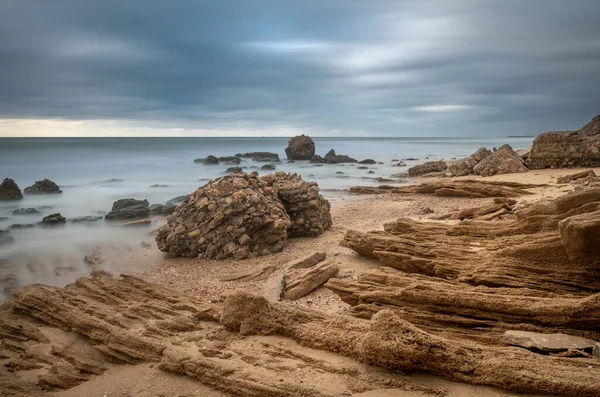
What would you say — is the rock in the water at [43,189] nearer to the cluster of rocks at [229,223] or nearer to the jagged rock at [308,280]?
the cluster of rocks at [229,223]

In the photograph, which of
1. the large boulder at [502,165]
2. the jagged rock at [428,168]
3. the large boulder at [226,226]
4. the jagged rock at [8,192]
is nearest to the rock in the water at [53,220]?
the large boulder at [226,226]

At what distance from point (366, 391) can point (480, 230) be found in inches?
167

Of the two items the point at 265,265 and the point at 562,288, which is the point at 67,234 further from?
the point at 562,288

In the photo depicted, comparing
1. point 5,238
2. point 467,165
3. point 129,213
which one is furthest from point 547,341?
point 467,165

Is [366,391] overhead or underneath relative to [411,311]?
underneath

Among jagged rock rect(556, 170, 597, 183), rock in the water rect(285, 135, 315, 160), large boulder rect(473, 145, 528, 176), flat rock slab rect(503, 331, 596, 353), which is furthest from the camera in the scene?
rock in the water rect(285, 135, 315, 160)

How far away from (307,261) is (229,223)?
9.89 ft

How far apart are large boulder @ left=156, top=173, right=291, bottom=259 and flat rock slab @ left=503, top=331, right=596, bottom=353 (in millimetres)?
7711

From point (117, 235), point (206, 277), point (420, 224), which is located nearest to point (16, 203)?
point (117, 235)

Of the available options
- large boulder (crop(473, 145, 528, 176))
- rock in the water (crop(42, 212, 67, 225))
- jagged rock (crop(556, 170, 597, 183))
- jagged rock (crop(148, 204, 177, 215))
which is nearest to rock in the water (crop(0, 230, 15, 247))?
rock in the water (crop(42, 212, 67, 225))

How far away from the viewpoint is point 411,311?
521cm

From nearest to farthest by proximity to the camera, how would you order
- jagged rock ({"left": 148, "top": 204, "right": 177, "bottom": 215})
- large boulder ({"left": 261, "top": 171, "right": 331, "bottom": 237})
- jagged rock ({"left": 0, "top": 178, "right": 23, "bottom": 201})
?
large boulder ({"left": 261, "top": 171, "right": 331, "bottom": 237}) → jagged rock ({"left": 148, "top": 204, "right": 177, "bottom": 215}) → jagged rock ({"left": 0, "top": 178, "right": 23, "bottom": 201})

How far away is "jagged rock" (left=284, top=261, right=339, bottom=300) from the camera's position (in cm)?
789

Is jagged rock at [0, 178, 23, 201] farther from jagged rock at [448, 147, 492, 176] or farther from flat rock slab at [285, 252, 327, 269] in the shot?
jagged rock at [448, 147, 492, 176]
